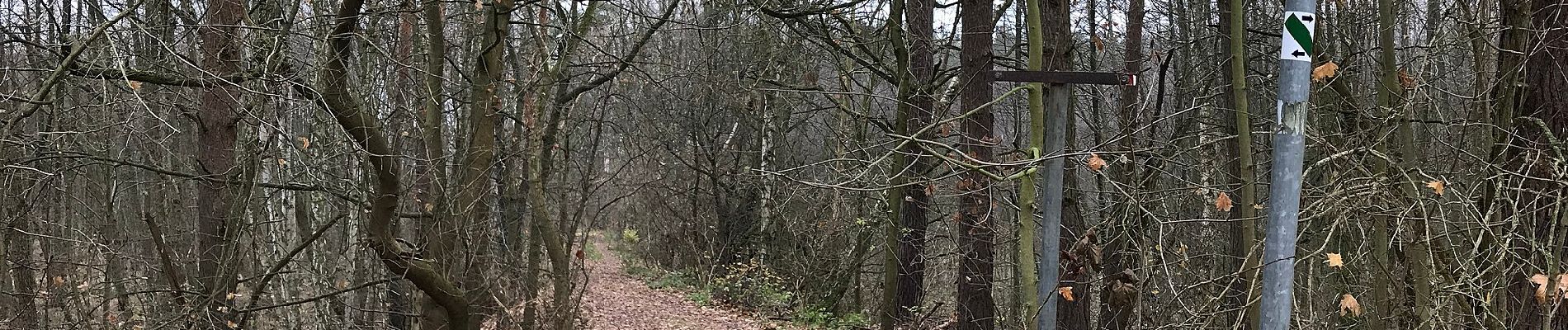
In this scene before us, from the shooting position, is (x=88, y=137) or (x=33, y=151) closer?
(x=33, y=151)

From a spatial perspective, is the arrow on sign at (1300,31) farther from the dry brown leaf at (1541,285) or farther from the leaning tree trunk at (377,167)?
the leaning tree trunk at (377,167)

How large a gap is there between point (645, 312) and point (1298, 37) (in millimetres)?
13478

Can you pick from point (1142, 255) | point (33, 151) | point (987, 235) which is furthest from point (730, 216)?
point (1142, 255)

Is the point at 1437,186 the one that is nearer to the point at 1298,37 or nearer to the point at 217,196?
the point at 1298,37

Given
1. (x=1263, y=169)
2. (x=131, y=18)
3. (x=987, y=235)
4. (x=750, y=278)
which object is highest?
(x=131, y=18)

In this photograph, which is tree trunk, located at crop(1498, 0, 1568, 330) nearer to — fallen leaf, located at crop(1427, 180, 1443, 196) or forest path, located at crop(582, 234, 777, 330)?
fallen leaf, located at crop(1427, 180, 1443, 196)

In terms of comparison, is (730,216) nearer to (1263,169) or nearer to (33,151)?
(1263,169)

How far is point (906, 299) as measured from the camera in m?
12.1

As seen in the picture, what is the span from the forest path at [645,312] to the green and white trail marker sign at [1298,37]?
35.1 feet

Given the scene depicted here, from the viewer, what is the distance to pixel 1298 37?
3293 millimetres

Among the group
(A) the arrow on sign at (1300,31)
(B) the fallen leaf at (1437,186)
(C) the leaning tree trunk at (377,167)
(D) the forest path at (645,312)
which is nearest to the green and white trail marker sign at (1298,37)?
(A) the arrow on sign at (1300,31)

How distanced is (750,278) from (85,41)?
500 inches

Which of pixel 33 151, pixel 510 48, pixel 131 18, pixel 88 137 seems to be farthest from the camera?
pixel 510 48

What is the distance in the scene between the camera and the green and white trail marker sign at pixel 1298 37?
329 centimetres
